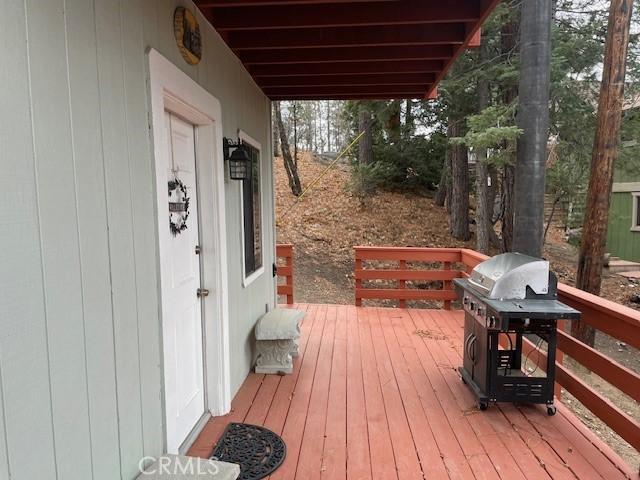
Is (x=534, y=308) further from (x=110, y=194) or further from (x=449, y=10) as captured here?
(x=110, y=194)

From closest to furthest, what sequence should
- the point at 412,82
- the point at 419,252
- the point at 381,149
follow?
the point at 412,82 < the point at 419,252 < the point at 381,149

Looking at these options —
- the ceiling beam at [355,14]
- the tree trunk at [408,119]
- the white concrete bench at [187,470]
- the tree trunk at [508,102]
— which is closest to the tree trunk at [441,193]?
the tree trunk at [408,119]

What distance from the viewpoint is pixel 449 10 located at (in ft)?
7.61

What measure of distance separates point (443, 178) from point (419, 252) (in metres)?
5.96

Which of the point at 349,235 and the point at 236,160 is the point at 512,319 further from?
the point at 349,235

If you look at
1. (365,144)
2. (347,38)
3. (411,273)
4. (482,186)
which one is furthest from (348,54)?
(365,144)

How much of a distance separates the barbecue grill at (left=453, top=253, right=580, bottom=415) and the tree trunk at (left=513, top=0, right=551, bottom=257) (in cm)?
213

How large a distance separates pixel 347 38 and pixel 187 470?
2.58 meters

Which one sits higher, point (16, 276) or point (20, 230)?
point (20, 230)

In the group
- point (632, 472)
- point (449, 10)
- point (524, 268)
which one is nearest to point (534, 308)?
point (524, 268)

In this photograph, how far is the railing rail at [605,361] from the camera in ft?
6.61

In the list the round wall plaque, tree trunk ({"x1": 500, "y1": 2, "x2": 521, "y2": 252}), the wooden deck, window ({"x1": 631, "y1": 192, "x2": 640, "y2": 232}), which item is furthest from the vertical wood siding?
window ({"x1": 631, "y1": 192, "x2": 640, "y2": 232})

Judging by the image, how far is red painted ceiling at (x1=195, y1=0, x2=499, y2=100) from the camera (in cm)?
232

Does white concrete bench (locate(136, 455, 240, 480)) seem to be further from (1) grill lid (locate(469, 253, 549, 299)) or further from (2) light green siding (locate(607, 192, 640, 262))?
(2) light green siding (locate(607, 192, 640, 262))
